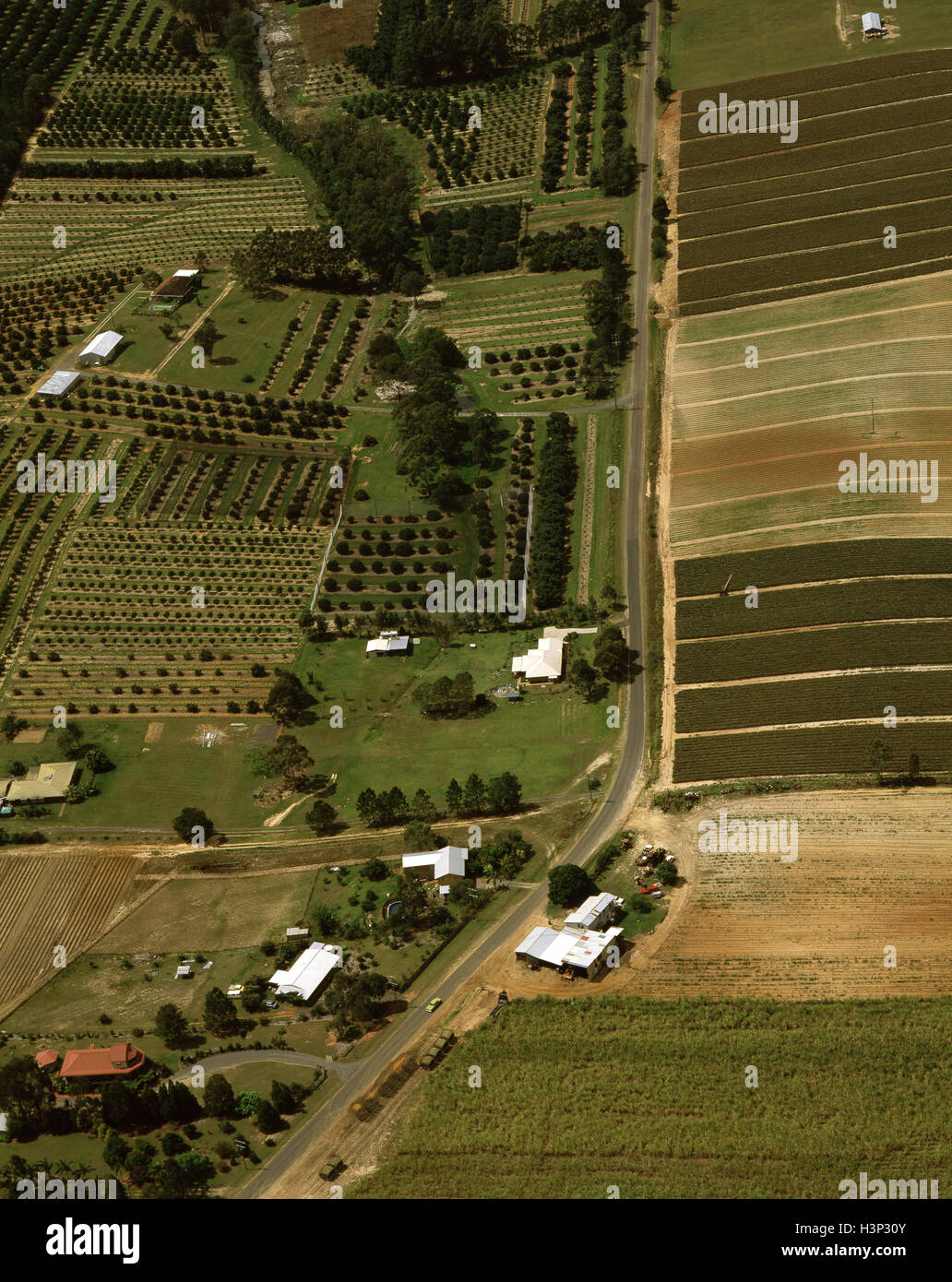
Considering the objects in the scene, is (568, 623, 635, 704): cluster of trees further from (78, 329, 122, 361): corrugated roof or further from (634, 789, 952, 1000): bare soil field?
(78, 329, 122, 361): corrugated roof

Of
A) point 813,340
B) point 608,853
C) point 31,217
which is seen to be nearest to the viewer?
point 608,853

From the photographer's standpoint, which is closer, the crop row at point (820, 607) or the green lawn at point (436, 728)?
the green lawn at point (436, 728)

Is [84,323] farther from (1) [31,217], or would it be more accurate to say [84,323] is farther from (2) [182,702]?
(2) [182,702]

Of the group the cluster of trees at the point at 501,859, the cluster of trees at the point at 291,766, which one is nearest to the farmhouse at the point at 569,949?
the cluster of trees at the point at 501,859

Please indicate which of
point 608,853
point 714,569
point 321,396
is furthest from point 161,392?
point 608,853

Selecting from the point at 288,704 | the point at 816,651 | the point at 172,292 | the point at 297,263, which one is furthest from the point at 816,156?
the point at 288,704

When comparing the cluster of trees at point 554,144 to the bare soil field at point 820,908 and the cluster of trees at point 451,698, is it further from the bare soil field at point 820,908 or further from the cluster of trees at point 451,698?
the bare soil field at point 820,908

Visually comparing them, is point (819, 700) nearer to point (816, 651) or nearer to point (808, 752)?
point (816, 651)
